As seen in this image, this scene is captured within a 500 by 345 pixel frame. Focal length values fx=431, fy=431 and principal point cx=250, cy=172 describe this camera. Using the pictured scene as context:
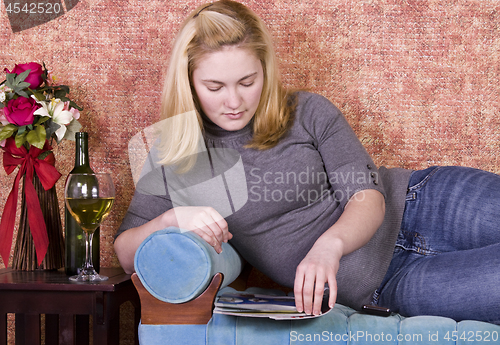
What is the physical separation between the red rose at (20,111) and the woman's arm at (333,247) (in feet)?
2.99

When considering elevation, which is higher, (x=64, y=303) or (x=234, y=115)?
(x=234, y=115)

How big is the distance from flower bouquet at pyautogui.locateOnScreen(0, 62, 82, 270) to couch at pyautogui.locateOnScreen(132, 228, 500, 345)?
1.79 ft

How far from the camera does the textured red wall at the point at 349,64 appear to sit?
1.62 m

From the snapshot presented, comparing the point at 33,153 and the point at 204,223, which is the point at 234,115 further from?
the point at 33,153

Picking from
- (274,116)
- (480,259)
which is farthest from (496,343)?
(274,116)

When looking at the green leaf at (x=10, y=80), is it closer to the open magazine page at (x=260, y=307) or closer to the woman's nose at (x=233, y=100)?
the woman's nose at (x=233, y=100)

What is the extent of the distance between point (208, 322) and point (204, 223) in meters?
0.22

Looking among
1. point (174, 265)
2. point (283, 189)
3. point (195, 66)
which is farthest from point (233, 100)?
point (174, 265)

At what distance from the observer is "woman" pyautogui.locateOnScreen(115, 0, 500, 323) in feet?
3.43

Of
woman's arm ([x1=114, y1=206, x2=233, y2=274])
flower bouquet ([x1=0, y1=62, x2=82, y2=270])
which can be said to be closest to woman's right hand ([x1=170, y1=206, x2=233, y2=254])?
woman's arm ([x1=114, y1=206, x2=233, y2=274])

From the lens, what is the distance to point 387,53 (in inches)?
64.2

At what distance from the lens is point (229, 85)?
3.65 feet

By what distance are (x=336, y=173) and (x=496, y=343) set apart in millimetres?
512

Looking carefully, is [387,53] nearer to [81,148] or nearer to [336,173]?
[336,173]
